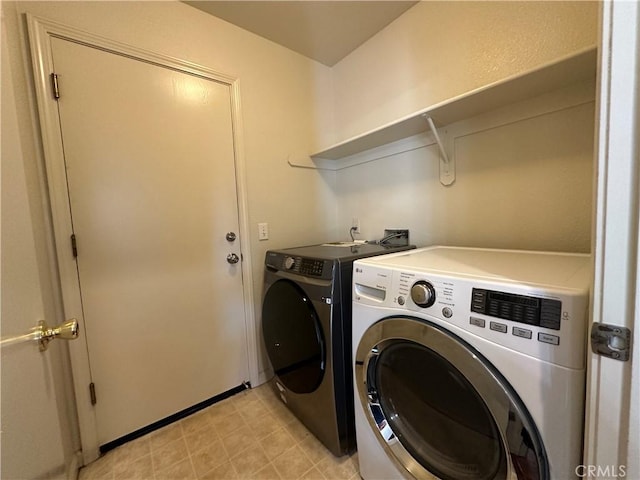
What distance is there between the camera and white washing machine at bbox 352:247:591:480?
0.58 meters

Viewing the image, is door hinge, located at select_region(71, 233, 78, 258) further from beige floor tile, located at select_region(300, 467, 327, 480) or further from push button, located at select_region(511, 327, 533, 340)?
push button, located at select_region(511, 327, 533, 340)

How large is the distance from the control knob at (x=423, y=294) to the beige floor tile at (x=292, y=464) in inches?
39.1

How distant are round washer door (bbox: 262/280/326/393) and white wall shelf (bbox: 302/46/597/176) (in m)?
1.00

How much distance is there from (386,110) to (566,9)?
34.3 inches

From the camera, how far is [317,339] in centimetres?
119

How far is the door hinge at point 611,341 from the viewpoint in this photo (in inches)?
16.8

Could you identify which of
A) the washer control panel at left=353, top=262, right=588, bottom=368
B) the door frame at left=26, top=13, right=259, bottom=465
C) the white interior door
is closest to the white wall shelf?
the washer control panel at left=353, top=262, right=588, bottom=368

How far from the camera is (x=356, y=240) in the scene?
2031 mm

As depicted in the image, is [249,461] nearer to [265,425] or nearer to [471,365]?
[265,425]

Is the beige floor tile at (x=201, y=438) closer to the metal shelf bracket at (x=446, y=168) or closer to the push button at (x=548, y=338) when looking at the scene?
the push button at (x=548, y=338)

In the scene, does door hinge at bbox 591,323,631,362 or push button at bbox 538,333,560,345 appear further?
push button at bbox 538,333,560,345

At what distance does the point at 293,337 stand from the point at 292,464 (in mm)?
545

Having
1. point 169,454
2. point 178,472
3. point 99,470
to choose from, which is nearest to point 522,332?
point 178,472

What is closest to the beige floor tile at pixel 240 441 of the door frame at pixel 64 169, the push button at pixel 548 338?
the door frame at pixel 64 169
